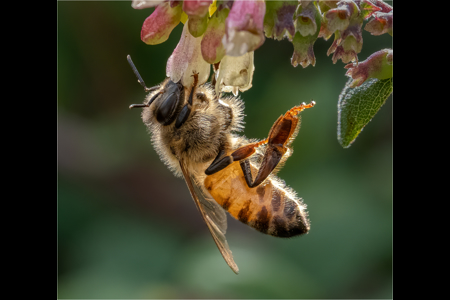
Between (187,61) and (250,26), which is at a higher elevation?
(250,26)

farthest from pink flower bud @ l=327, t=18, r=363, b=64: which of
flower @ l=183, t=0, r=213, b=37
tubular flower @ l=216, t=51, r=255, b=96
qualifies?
flower @ l=183, t=0, r=213, b=37

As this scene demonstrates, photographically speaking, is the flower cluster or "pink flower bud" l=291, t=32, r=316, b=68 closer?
the flower cluster

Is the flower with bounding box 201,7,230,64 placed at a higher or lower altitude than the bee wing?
higher

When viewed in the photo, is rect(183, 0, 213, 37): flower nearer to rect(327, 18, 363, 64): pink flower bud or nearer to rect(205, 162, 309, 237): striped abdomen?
rect(327, 18, 363, 64): pink flower bud

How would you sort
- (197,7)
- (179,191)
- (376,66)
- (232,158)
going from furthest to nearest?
1. (179,191)
2. (232,158)
3. (376,66)
4. (197,7)

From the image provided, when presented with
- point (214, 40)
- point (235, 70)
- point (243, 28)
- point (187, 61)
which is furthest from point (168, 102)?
point (243, 28)

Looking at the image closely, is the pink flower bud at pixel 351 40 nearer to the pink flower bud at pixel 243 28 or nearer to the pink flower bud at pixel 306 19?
the pink flower bud at pixel 306 19

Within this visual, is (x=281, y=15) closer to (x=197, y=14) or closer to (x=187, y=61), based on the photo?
(x=197, y=14)

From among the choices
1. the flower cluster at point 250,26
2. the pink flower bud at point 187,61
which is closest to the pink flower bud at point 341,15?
the flower cluster at point 250,26
